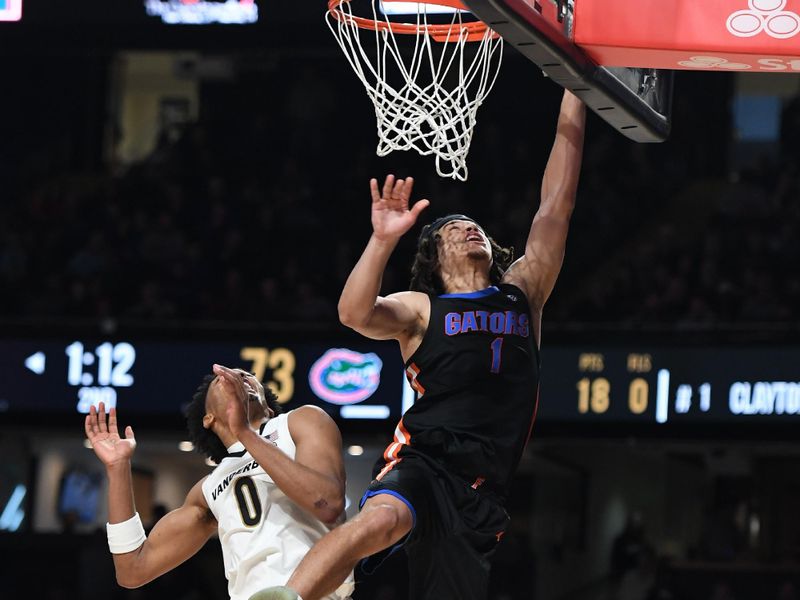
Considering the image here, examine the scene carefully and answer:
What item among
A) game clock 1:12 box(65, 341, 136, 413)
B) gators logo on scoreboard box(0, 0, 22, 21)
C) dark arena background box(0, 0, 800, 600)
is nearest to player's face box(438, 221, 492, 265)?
dark arena background box(0, 0, 800, 600)

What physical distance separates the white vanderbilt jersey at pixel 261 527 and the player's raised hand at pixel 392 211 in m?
0.81

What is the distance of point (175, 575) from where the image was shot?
13.9 meters

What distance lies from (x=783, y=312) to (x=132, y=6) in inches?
235

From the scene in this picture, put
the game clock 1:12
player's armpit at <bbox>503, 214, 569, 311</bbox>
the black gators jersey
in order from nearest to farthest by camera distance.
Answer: the black gators jersey < player's armpit at <bbox>503, 214, 569, 311</bbox> < the game clock 1:12

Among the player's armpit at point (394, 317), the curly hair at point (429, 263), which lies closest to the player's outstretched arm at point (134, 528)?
the player's armpit at point (394, 317)

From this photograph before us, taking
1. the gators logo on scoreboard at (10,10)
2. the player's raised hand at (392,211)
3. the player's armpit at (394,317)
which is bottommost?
the player's armpit at (394,317)

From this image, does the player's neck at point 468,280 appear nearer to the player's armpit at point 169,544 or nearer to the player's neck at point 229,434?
the player's neck at point 229,434

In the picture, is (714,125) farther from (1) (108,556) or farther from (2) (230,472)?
(2) (230,472)

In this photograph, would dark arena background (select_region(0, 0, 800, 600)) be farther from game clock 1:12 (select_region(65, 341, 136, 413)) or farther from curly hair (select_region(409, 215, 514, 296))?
curly hair (select_region(409, 215, 514, 296))

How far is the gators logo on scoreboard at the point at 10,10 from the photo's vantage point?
952 cm

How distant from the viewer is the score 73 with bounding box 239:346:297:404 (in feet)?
37.7

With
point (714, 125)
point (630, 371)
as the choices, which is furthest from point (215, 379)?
point (714, 125)

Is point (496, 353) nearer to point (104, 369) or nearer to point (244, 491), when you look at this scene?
point (244, 491)

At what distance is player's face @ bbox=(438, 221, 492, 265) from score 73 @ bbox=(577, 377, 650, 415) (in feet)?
18.1
